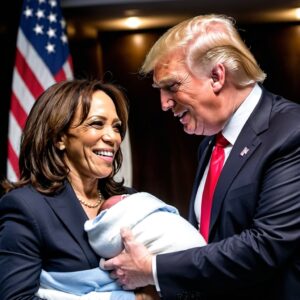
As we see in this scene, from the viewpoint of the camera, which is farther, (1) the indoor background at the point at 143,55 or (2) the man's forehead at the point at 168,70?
(1) the indoor background at the point at 143,55

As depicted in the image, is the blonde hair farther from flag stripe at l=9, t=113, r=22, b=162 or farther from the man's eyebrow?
flag stripe at l=9, t=113, r=22, b=162

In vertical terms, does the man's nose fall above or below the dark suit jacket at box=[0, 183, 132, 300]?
above

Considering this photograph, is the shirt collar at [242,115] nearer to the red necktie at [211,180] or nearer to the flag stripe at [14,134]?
the red necktie at [211,180]

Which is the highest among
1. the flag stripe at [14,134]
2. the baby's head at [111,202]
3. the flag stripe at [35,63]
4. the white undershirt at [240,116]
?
the flag stripe at [35,63]

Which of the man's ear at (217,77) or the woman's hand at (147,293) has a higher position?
the man's ear at (217,77)

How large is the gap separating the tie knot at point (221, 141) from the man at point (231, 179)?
0.06 feet

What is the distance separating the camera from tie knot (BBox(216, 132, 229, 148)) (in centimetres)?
177

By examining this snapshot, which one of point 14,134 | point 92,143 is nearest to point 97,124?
point 92,143

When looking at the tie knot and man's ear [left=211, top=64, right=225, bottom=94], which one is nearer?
man's ear [left=211, top=64, right=225, bottom=94]

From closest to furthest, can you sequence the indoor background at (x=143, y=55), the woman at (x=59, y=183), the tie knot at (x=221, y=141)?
the woman at (x=59, y=183) < the tie knot at (x=221, y=141) < the indoor background at (x=143, y=55)

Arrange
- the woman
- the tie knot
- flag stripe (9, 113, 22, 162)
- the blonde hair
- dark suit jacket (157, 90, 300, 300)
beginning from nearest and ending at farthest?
dark suit jacket (157, 90, 300, 300) → the woman → the blonde hair → the tie knot → flag stripe (9, 113, 22, 162)

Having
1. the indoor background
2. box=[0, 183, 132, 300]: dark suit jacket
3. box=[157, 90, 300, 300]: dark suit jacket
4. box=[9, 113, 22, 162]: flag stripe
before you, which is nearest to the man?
box=[157, 90, 300, 300]: dark suit jacket

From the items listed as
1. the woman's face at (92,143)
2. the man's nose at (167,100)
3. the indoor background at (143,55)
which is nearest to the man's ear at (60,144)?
the woman's face at (92,143)

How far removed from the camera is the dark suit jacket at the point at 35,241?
154 centimetres
